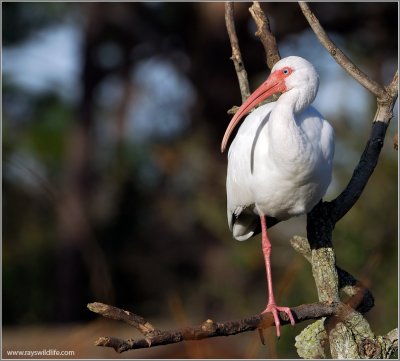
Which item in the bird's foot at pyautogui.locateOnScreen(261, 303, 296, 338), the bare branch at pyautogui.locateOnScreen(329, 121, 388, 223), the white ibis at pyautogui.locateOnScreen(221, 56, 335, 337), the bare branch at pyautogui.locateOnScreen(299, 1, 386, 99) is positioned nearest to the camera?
the bird's foot at pyautogui.locateOnScreen(261, 303, 296, 338)

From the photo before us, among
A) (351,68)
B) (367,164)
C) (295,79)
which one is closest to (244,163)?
(295,79)

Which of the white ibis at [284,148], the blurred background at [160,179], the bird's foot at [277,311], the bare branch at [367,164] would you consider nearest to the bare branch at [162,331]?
the bird's foot at [277,311]

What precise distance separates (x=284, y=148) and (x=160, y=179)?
11.8 m

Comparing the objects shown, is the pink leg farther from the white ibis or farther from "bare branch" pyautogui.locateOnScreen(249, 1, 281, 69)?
"bare branch" pyautogui.locateOnScreen(249, 1, 281, 69)

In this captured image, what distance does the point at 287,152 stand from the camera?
4.28 metres

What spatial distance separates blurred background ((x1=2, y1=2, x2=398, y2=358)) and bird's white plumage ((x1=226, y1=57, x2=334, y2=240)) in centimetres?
479

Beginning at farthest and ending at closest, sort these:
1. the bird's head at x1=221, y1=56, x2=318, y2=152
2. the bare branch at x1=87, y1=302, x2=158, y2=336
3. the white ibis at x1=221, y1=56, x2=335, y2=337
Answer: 1. the bird's head at x1=221, y1=56, x2=318, y2=152
2. the white ibis at x1=221, y1=56, x2=335, y2=337
3. the bare branch at x1=87, y1=302, x2=158, y2=336

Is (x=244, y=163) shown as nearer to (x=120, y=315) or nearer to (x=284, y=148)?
(x=284, y=148)

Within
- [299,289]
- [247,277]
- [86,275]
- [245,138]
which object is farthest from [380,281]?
[86,275]

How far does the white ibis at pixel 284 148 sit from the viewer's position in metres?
4.30

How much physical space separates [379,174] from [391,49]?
4.78 m

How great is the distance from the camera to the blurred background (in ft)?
37.2

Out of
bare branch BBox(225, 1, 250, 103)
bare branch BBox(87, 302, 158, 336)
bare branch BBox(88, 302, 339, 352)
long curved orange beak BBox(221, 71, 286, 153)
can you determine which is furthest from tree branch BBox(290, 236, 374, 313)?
bare branch BBox(87, 302, 158, 336)

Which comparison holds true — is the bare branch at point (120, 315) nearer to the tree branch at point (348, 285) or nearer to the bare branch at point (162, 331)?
the bare branch at point (162, 331)
